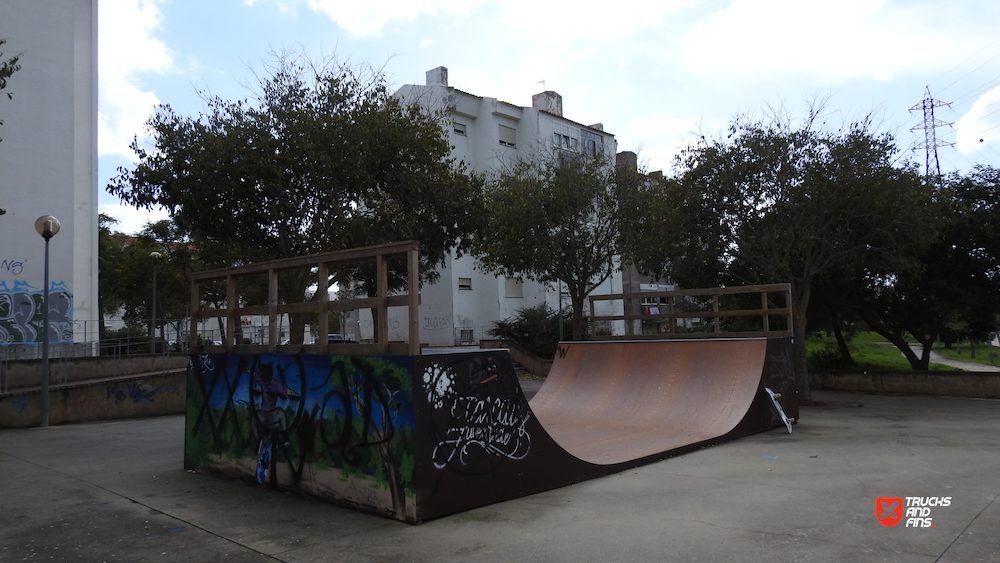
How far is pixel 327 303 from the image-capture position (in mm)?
6148

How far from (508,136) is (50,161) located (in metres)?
24.7

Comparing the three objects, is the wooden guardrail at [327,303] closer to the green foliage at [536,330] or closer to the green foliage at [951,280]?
the green foliage at [951,280]

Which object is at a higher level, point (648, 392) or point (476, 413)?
point (476, 413)

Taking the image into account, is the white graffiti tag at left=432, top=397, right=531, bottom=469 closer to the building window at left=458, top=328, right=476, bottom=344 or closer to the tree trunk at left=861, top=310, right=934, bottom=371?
the tree trunk at left=861, top=310, right=934, bottom=371

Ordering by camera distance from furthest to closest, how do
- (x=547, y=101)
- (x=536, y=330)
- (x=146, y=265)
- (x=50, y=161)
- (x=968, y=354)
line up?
(x=547, y=101) < (x=968, y=354) < (x=536, y=330) < (x=146, y=265) < (x=50, y=161)

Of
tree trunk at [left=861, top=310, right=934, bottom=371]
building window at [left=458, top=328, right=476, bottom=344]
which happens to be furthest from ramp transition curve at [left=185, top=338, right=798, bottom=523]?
building window at [left=458, top=328, right=476, bottom=344]

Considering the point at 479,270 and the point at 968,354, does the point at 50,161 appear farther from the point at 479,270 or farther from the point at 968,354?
the point at 968,354

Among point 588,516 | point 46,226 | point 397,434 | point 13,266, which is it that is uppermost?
point 46,226

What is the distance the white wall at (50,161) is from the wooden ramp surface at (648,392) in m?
14.5

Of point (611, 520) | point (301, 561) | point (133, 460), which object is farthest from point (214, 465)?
point (611, 520)

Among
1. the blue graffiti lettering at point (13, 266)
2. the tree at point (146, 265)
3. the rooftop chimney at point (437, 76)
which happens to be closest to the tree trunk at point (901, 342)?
the blue graffiti lettering at point (13, 266)

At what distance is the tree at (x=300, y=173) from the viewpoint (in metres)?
12.3

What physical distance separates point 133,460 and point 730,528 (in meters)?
7.31

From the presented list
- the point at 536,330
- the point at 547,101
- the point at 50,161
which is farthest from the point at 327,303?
the point at 547,101
